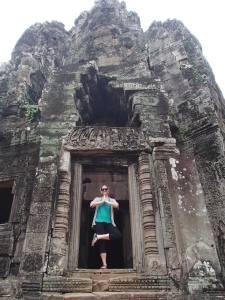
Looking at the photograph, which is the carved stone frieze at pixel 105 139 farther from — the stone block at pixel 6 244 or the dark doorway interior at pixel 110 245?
the stone block at pixel 6 244

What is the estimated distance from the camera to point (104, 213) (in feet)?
22.1

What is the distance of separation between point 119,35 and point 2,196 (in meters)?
10.1

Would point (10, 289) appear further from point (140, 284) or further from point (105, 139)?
point (105, 139)

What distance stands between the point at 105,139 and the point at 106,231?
250 cm

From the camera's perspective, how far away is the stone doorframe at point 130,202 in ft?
19.6

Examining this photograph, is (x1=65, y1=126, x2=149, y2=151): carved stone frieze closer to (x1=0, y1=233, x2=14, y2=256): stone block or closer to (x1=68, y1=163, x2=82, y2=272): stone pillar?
(x1=68, y1=163, x2=82, y2=272): stone pillar

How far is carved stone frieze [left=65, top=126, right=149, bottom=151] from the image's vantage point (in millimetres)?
7553

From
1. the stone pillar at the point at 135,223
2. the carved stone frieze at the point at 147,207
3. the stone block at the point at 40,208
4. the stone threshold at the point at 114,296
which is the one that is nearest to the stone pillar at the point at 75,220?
the stone block at the point at 40,208

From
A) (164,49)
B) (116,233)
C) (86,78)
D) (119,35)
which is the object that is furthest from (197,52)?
(116,233)

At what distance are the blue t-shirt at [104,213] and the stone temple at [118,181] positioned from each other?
1.70ft

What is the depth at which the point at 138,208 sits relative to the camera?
6.88m

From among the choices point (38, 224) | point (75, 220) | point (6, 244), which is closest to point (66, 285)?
point (38, 224)

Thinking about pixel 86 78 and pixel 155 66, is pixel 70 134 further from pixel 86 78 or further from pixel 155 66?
pixel 155 66

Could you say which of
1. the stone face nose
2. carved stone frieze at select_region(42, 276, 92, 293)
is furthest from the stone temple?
the stone face nose
